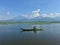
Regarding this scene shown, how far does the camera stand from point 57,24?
159 inches

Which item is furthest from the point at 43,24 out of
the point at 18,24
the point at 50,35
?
the point at 18,24

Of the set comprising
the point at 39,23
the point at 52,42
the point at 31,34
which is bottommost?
the point at 52,42

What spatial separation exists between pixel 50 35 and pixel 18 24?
0.93m

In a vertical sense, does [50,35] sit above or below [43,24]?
below

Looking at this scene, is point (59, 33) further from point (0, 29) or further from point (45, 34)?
point (0, 29)

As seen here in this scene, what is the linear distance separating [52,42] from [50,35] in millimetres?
214

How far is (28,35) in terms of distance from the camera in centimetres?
403

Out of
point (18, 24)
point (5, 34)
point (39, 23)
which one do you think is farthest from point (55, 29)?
point (5, 34)

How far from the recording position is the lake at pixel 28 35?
13.0 feet

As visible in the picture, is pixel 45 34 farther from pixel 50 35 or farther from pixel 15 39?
pixel 15 39

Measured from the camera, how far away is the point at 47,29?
4.12 m

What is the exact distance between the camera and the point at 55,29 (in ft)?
13.3

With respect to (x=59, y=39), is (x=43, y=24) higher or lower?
higher

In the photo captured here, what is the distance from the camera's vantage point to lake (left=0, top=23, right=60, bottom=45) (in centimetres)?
397
